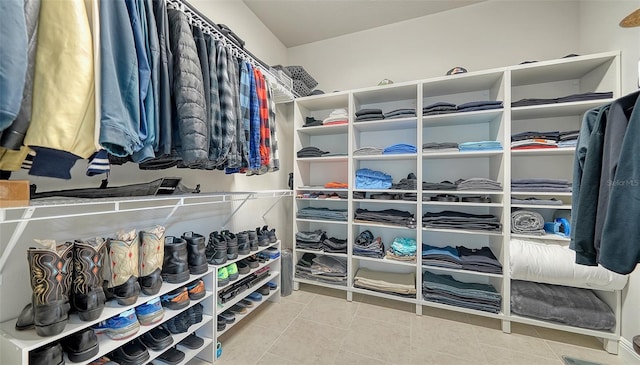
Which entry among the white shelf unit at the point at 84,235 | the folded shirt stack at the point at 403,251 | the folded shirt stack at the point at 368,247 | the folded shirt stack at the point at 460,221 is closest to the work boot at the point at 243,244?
the white shelf unit at the point at 84,235

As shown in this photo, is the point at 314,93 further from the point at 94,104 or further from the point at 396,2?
the point at 94,104

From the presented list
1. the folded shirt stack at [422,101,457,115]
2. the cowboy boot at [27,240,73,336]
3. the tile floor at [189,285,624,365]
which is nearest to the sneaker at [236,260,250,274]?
the tile floor at [189,285,624,365]

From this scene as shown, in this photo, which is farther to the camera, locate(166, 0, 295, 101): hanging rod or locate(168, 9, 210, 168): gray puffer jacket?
locate(166, 0, 295, 101): hanging rod

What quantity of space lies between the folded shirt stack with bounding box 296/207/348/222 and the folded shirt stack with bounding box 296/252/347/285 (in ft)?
1.46

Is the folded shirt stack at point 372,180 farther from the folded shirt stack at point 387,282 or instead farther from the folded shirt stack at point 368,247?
the folded shirt stack at point 387,282

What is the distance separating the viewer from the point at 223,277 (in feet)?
4.69

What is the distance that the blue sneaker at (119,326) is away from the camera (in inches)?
35.9

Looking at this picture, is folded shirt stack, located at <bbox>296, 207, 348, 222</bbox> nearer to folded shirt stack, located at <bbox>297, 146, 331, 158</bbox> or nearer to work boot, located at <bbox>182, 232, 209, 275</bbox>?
folded shirt stack, located at <bbox>297, 146, 331, 158</bbox>

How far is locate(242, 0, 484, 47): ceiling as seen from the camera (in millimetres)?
2174

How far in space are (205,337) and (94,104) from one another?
1319mm

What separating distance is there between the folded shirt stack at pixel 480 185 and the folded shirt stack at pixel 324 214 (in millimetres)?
1023

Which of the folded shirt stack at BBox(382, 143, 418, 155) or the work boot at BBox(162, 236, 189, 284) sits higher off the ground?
the folded shirt stack at BBox(382, 143, 418, 155)

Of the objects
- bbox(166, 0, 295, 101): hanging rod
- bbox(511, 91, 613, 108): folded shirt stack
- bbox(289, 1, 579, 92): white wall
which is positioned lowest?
bbox(511, 91, 613, 108): folded shirt stack

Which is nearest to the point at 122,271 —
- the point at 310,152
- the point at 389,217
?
the point at 310,152
